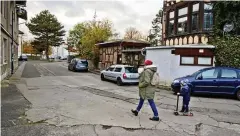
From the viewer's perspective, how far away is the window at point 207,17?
60.9 ft

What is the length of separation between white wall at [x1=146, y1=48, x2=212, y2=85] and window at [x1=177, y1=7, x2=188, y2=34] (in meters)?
3.49

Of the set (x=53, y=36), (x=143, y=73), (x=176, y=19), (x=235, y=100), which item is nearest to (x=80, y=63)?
(x=176, y=19)

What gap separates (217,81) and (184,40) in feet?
25.3

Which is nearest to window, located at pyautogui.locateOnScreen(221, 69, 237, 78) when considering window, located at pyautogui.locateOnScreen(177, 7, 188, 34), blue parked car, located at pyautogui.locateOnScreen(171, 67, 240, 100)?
blue parked car, located at pyautogui.locateOnScreen(171, 67, 240, 100)

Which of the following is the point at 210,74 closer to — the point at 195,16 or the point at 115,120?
the point at 115,120

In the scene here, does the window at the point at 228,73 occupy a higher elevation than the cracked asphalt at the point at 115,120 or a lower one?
higher

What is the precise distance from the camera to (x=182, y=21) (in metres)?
20.5

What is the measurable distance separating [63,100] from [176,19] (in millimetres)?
13661

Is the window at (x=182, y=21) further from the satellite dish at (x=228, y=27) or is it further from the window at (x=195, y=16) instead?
the satellite dish at (x=228, y=27)

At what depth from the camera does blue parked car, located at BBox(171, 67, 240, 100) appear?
1254cm


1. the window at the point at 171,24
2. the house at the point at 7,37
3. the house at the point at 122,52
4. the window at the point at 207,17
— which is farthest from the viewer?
the house at the point at 122,52

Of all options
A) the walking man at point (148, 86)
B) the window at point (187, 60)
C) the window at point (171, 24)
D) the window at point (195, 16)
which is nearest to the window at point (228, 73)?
the window at point (187, 60)

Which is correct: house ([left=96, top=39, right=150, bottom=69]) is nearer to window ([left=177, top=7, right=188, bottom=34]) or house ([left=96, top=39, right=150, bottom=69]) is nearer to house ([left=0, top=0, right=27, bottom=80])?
window ([left=177, top=7, right=188, bottom=34])

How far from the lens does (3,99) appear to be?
34.5 feet
